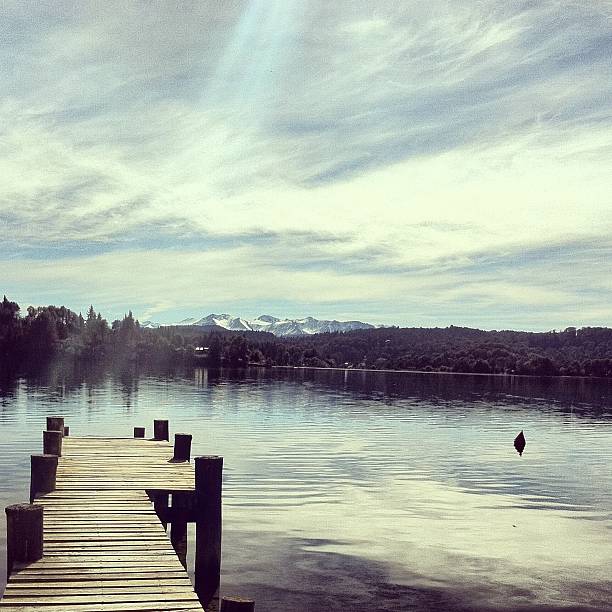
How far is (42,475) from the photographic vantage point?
68.2ft

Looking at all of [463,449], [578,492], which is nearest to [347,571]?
[578,492]

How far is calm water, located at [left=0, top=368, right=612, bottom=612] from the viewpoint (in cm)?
2362

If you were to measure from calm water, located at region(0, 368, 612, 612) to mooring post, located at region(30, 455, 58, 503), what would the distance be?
20.0ft

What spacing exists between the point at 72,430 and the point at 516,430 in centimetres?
4321

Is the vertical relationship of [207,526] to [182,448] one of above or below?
below

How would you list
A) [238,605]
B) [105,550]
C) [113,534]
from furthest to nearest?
[113,534]
[105,550]
[238,605]

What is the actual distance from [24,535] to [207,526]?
20.2 ft

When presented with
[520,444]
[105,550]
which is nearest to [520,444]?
[520,444]

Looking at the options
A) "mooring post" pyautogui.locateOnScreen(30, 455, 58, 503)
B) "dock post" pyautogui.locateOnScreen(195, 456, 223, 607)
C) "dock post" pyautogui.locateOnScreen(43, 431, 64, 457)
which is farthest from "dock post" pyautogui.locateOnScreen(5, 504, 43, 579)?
"dock post" pyautogui.locateOnScreen(43, 431, 64, 457)

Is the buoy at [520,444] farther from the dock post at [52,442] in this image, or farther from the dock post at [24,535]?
the dock post at [24,535]

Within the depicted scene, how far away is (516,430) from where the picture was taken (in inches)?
3172

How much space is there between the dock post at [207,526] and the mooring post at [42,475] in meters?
3.98

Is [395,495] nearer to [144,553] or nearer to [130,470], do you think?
[130,470]

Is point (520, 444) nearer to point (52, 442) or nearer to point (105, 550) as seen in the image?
point (52, 442)
